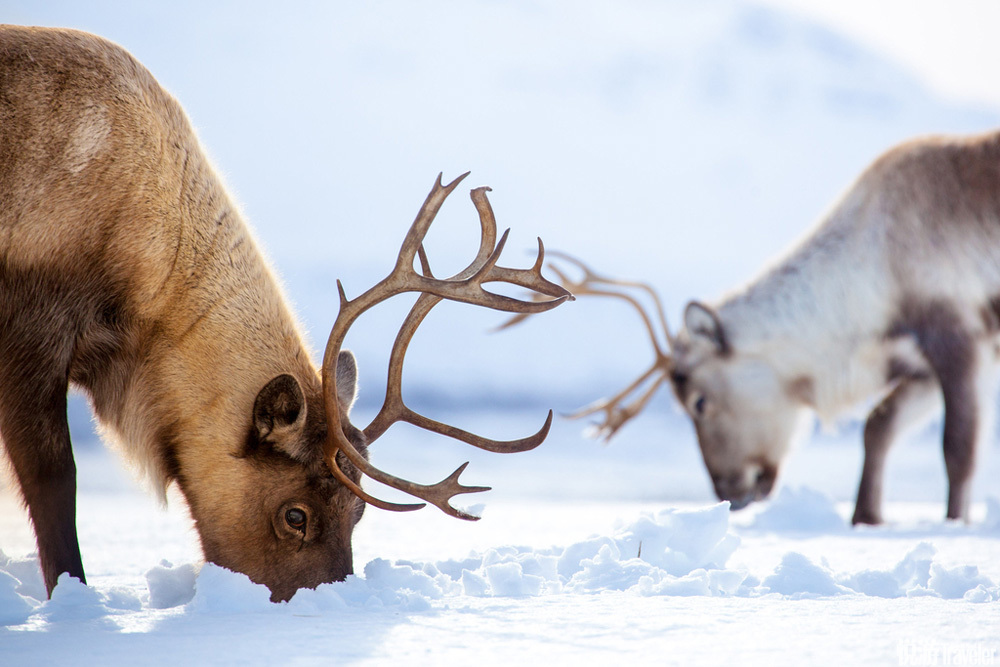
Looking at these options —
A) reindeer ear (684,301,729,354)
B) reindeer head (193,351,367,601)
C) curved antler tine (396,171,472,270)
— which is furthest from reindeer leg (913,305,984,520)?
reindeer head (193,351,367,601)

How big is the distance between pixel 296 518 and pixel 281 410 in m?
0.28

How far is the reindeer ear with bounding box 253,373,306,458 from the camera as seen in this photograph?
2.49m

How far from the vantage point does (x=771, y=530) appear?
14.6 ft

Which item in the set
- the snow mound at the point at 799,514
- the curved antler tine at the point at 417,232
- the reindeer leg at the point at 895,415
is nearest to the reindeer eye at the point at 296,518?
the curved antler tine at the point at 417,232

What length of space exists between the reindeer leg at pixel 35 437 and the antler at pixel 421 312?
0.73 meters

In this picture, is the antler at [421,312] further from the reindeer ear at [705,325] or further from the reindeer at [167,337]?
the reindeer ear at [705,325]

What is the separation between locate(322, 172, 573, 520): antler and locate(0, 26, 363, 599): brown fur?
10 cm

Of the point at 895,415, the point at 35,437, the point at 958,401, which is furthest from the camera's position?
the point at 895,415

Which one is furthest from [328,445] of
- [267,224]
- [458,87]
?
[458,87]

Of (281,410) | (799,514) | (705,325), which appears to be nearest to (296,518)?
(281,410)

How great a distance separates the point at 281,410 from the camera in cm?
250

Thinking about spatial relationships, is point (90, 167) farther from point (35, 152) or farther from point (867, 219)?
point (867, 219)

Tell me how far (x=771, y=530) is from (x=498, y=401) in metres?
13.3

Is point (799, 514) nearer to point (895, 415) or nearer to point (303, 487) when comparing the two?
point (895, 415)
